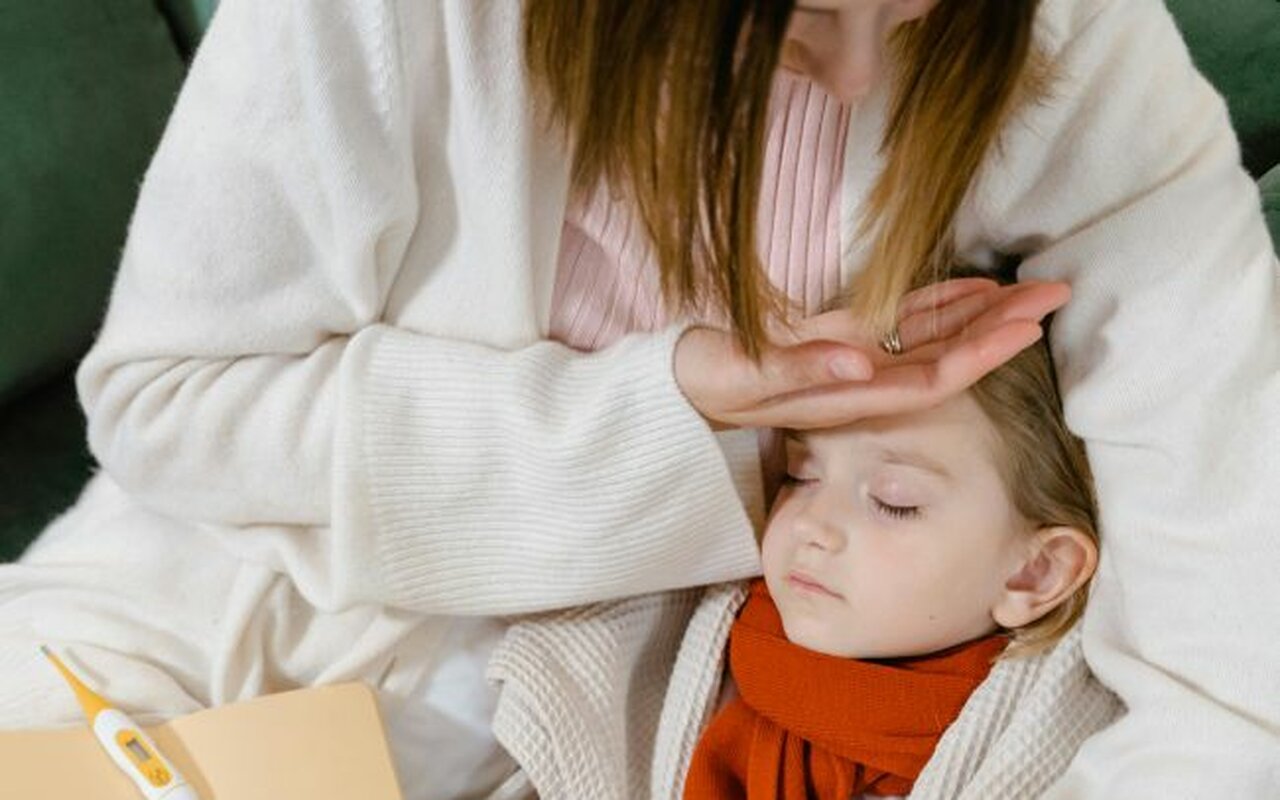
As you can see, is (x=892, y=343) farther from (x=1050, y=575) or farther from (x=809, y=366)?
(x=1050, y=575)

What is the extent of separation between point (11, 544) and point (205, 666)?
353mm

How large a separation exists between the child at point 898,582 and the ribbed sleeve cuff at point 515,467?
88 millimetres

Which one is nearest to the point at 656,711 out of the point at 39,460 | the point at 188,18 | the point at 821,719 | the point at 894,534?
the point at 821,719

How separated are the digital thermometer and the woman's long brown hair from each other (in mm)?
432

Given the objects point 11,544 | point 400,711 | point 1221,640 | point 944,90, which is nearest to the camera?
point 944,90

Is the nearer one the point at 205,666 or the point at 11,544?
the point at 205,666

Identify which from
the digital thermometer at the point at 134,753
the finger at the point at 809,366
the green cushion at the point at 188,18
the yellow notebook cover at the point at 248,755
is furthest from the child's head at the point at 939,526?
the green cushion at the point at 188,18

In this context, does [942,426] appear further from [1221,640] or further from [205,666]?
[205,666]

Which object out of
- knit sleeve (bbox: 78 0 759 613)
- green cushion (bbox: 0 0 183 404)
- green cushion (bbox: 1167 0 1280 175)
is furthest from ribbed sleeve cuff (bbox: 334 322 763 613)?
green cushion (bbox: 1167 0 1280 175)

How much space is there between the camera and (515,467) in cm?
94

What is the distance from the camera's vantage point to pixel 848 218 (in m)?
0.96

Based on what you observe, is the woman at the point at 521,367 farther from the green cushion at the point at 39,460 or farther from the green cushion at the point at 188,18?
the green cushion at the point at 188,18

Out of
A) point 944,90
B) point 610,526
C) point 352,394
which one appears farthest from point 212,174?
point 944,90

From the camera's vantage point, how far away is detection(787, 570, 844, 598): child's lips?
3.34 ft
